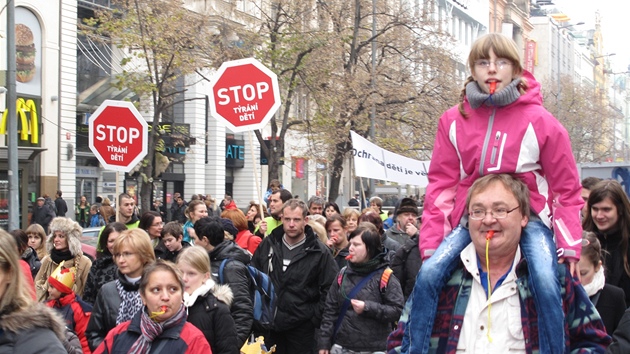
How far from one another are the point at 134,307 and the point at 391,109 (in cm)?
2325

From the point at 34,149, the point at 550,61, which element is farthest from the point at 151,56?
the point at 550,61

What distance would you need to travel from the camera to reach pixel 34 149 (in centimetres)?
3025

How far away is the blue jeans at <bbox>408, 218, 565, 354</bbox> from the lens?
11.5 feet

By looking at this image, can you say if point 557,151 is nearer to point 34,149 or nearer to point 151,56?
point 151,56

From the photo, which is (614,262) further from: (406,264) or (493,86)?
(493,86)

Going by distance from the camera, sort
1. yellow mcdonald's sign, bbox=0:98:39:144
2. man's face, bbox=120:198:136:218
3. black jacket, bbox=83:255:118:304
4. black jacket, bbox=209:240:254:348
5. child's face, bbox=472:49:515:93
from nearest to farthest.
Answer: child's face, bbox=472:49:515:93
black jacket, bbox=209:240:254:348
black jacket, bbox=83:255:118:304
man's face, bbox=120:198:136:218
yellow mcdonald's sign, bbox=0:98:39:144

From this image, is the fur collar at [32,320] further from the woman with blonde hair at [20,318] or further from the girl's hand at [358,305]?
the girl's hand at [358,305]

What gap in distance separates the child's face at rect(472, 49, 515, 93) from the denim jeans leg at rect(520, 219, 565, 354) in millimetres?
782

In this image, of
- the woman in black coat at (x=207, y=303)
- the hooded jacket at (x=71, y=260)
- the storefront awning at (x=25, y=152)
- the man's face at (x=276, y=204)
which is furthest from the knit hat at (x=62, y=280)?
the storefront awning at (x=25, y=152)

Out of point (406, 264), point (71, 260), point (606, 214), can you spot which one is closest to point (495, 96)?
point (606, 214)

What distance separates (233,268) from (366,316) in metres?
1.17

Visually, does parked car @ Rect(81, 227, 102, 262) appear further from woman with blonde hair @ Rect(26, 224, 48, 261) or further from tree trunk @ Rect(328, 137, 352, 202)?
tree trunk @ Rect(328, 137, 352, 202)

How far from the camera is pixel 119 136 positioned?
459 inches

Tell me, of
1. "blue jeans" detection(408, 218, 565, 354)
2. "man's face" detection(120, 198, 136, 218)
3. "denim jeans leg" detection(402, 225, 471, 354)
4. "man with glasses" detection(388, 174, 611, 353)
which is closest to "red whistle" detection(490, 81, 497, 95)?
"man with glasses" detection(388, 174, 611, 353)
